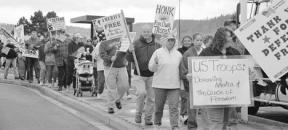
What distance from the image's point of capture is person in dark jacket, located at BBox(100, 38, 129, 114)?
11328 mm

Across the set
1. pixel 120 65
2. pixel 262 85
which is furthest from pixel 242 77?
pixel 120 65

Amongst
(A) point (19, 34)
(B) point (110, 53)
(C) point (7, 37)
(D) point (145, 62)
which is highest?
(A) point (19, 34)

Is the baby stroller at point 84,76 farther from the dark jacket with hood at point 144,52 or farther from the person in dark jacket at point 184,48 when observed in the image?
the dark jacket with hood at point 144,52

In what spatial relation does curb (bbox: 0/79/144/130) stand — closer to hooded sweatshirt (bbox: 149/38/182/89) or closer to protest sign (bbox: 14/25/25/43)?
hooded sweatshirt (bbox: 149/38/182/89)

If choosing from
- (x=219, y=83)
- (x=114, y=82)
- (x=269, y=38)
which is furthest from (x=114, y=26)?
(x=269, y=38)

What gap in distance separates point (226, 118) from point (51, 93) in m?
9.53

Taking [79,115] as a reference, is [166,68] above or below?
above

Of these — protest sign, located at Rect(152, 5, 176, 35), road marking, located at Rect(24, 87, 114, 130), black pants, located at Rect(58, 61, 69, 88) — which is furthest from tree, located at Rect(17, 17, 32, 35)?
protest sign, located at Rect(152, 5, 176, 35)

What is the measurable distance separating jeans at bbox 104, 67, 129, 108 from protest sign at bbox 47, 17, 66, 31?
26.4 feet

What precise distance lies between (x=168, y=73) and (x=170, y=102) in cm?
48

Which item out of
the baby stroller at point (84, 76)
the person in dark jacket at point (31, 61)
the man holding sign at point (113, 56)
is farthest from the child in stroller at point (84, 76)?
the person in dark jacket at point (31, 61)

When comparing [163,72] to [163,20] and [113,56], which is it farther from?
[163,20]

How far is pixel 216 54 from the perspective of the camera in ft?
24.1

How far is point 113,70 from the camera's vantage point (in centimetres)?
1136
